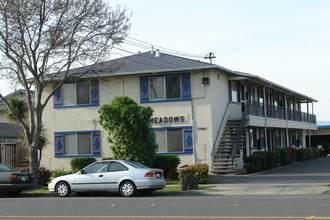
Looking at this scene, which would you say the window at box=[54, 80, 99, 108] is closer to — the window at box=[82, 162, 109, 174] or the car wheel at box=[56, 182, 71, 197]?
the car wheel at box=[56, 182, 71, 197]

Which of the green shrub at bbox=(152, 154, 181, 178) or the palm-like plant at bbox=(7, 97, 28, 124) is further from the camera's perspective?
the palm-like plant at bbox=(7, 97, 28, 124)

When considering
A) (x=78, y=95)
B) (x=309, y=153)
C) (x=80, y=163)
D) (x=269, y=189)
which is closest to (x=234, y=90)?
(x=78, y=95)

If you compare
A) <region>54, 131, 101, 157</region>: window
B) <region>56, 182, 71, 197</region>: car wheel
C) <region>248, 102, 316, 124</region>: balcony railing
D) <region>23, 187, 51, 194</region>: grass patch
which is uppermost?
<region>248, 102, 316, 124</region>: balcony railing

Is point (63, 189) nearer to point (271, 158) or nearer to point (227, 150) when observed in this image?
point (227, 150)

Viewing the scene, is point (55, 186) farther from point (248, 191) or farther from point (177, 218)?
point (177, 218)

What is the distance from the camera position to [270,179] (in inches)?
905

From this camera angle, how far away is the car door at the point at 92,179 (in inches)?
726

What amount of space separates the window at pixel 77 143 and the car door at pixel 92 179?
11081 mm

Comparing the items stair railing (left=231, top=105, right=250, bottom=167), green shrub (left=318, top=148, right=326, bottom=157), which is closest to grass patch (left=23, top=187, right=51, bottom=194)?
stair railing (left=231, top=105, right=250, bottom=167)

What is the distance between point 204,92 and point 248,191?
10.5 metres

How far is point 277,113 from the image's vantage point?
38531 millimetres

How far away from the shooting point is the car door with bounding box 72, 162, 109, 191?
18.4 meters

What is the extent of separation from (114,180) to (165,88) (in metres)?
11.5

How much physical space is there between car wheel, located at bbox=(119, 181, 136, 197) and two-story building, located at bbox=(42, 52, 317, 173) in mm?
9146
